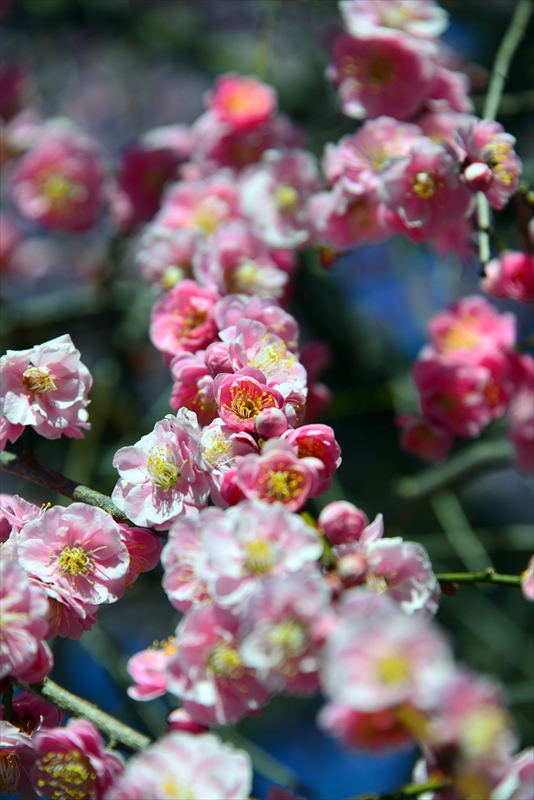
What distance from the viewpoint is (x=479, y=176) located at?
118cm

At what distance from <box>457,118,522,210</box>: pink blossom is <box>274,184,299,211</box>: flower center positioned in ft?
1.71

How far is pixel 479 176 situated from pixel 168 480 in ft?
2.38

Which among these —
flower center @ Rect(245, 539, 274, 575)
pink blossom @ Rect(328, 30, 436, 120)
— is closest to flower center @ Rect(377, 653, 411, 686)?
flower center @ Rect(245, 539, 274, 575)

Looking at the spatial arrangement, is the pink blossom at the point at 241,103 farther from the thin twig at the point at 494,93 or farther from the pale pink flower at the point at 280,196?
the thin twig at the point at 494,93

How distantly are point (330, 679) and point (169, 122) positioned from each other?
14.6 feet

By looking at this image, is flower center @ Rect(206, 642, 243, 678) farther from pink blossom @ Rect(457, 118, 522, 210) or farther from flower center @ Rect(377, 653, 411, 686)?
pink blossom @ Rect(457, 118, 522, 210)

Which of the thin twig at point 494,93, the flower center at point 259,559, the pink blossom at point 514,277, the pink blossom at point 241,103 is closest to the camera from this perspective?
the flower center at point 259,559

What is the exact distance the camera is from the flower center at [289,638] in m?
0.70

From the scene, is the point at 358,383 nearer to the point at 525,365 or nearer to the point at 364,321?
the point at 364,321

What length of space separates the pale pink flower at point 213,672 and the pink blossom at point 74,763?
0.17m

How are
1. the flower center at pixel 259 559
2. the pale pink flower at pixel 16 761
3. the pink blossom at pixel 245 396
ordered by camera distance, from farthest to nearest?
the pink blossom at pixel 245 396 < the pale pink flower at pixel 16 761 < the flower center at pixel 259 559

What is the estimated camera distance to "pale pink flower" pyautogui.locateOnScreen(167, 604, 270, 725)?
76cm

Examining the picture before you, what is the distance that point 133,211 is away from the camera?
6.85 feet

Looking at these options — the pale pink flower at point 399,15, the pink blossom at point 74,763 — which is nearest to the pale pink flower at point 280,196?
the pale pink flower at point 399,15
